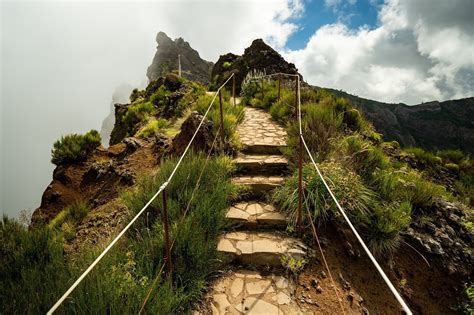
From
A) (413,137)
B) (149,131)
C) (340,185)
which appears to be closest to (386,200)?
(340,185)

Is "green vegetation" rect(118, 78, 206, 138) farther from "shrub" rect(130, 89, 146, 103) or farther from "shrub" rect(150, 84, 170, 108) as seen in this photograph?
"shrub" rect(130, 89, 146, 103)

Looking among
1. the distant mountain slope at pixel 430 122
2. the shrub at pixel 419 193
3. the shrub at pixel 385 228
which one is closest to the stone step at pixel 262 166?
the shrub at pixel 385 228

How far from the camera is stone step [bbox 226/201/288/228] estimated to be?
3545 millimetres

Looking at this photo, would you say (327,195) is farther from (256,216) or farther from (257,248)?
(257,248)

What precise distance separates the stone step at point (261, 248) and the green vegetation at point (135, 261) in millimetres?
230

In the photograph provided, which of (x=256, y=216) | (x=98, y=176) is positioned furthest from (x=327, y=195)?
(x=98, y=176)

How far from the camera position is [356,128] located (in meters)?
6.33

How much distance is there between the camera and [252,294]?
106 inches

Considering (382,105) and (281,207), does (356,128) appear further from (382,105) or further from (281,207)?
(382,105)

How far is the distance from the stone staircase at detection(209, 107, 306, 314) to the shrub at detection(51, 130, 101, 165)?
4.23 meters

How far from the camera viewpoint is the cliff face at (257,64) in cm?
1616

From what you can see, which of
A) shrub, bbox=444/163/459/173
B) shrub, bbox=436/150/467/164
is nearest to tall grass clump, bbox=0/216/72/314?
shrub, bbox=444/163/459/173

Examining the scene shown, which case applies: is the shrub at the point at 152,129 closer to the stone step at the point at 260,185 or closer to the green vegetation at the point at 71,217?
the green vegetation at the point at 71,217

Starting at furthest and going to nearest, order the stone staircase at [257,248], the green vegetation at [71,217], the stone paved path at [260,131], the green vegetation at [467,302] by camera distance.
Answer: the stone paved path at [260,131] → the green vegetation at [71,217] → the green vegetation at [467,302] → the stone staircase at [257,248]
